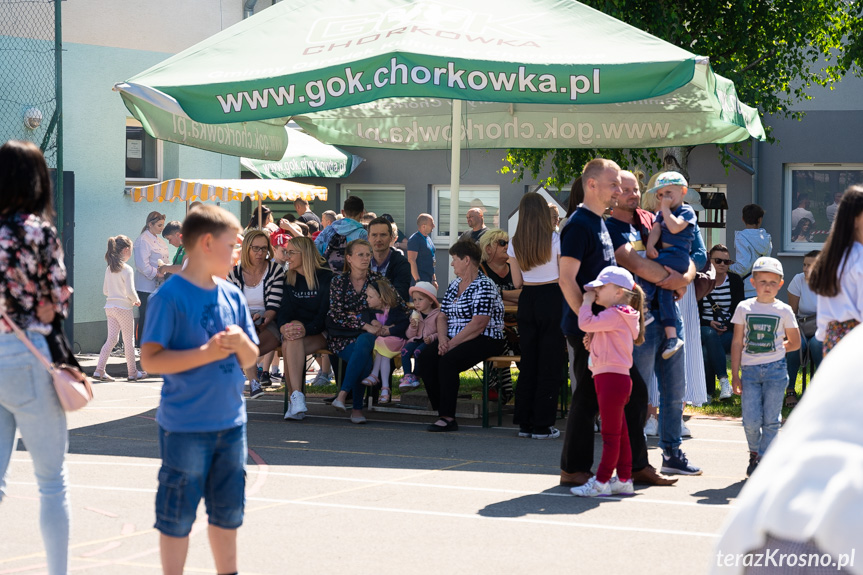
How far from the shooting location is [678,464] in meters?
7.52

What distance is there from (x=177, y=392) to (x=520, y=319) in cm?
520

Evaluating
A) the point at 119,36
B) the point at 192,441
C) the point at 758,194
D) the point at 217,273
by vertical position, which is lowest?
the point at 192,441

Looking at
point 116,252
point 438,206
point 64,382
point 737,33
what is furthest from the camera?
point 438,206

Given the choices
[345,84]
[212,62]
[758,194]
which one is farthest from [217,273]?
[758,194]

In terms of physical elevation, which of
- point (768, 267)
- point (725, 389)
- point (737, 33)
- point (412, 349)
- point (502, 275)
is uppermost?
point (737, 33)

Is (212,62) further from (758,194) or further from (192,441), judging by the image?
(758,194)

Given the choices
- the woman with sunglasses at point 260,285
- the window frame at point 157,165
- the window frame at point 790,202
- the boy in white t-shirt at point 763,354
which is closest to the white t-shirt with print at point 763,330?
the boy in white t-shirt at point 763,354

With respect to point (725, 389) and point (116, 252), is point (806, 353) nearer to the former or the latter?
point (725, 389)

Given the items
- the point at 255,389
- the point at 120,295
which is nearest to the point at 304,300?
the point at 255,389

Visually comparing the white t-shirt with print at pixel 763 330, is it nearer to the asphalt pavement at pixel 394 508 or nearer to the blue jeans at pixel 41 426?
the asphalt pavement at pixel 394 508

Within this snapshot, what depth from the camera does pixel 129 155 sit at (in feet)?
56.6

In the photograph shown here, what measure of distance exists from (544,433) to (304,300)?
2782 millimetres

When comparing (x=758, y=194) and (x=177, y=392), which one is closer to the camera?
(x=177, y=392)

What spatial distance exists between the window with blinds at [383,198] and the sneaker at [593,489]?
18827 mm
